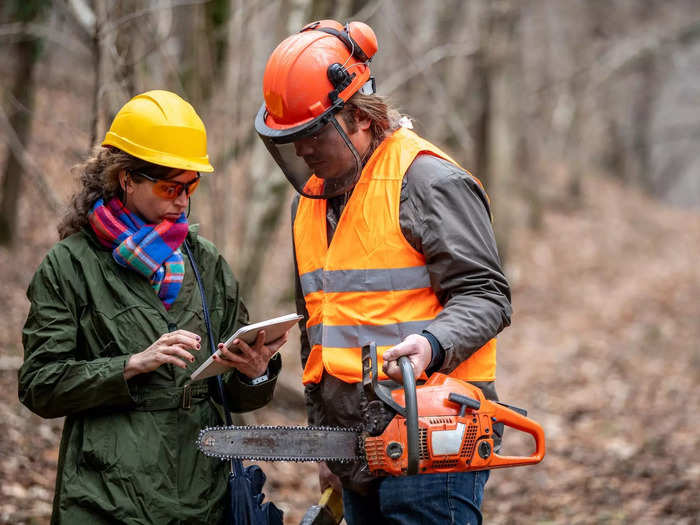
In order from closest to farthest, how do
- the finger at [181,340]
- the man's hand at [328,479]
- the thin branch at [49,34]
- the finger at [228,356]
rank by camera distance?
the finger at [181,340], the finger at [228,356], the man's hand at [328,479], the thin branch at [49,34]

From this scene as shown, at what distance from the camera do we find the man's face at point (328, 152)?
9.32 feet

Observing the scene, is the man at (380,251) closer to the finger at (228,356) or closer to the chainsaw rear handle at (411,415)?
the chainsaw rear handle at (411,415)

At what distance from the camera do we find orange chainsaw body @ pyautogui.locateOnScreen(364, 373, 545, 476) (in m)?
2.50

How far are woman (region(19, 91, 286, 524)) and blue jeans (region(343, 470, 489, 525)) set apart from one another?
0.60 meters

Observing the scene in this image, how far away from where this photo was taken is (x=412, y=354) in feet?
8.24

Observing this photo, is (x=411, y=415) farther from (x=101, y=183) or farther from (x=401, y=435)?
(x=101, y=183)

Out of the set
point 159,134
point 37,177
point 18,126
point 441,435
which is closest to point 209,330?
point 159,134

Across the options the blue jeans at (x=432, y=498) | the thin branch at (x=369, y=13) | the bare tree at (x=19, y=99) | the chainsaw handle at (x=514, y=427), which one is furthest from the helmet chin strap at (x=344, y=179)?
the bare tree at (x=19, y=99)

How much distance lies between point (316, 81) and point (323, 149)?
9.4 inches

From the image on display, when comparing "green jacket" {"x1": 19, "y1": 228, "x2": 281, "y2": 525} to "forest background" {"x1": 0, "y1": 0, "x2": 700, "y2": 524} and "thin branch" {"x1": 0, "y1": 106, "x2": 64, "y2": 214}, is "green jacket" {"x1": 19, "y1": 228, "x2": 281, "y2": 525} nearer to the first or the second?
"forest background" {"x1": 0, "y1": 0, "x2": 700, "y2": 524}

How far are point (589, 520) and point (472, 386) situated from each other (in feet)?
11.2

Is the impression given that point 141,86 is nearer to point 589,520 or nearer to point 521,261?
point 589,520

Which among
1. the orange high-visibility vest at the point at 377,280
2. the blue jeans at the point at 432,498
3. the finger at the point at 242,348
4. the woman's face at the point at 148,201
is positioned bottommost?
the blue jeans at the point at 432,498

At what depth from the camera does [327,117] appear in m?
2.79
